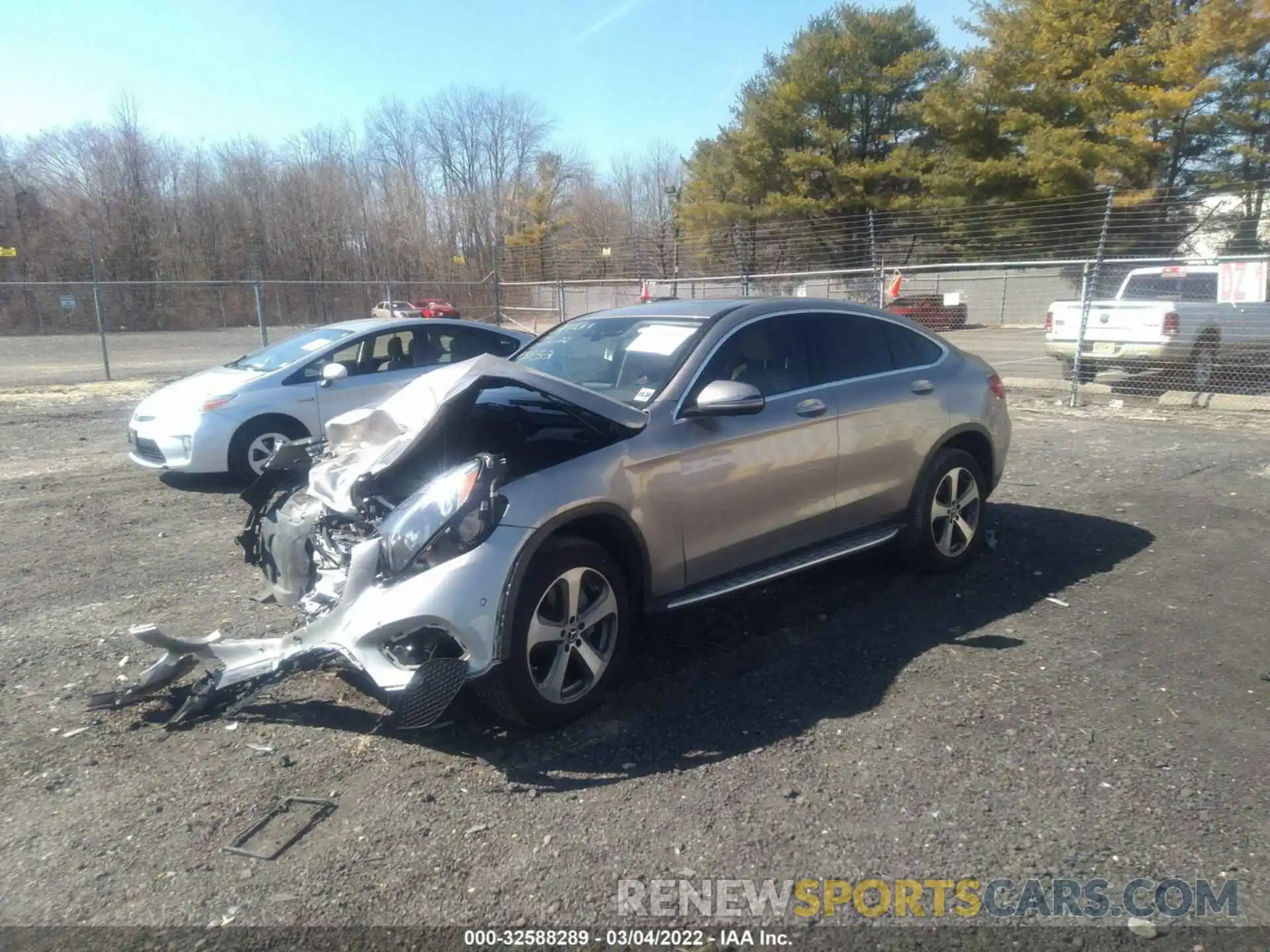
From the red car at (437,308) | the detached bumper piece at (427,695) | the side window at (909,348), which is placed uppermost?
the red car at (437,308)

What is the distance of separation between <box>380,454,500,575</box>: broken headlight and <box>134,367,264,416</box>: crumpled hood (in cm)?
532

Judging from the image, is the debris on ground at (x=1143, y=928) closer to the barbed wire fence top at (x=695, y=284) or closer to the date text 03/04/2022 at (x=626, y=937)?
the date text 03/04/2022 at (x=626, y=937)

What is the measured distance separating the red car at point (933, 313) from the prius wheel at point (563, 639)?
720 inches

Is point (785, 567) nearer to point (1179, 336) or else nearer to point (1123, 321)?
point (1123, 321)

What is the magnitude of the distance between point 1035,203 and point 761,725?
29.6 m

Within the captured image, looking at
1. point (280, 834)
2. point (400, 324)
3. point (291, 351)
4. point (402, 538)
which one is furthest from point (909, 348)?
point (291, 351)

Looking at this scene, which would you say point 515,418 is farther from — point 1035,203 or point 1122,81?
point 1122,81

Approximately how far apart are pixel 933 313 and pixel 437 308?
15.4m

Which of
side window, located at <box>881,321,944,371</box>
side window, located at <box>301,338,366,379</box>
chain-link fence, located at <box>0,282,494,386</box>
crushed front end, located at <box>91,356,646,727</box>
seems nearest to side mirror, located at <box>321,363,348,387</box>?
side window, located at <box>301,338,366,379</box>

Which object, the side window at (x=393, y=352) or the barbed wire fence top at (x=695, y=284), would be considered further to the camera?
the barbed wire fence top at (x=695, y=284)

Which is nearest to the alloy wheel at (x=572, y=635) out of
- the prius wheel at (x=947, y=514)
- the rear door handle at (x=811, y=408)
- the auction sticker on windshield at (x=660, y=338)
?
the auction sticker on windshield at (x=660, y=338)

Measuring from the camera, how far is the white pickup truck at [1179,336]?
40.1ft

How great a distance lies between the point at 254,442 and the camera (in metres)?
7.84

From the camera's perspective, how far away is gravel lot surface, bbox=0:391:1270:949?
2686mm
